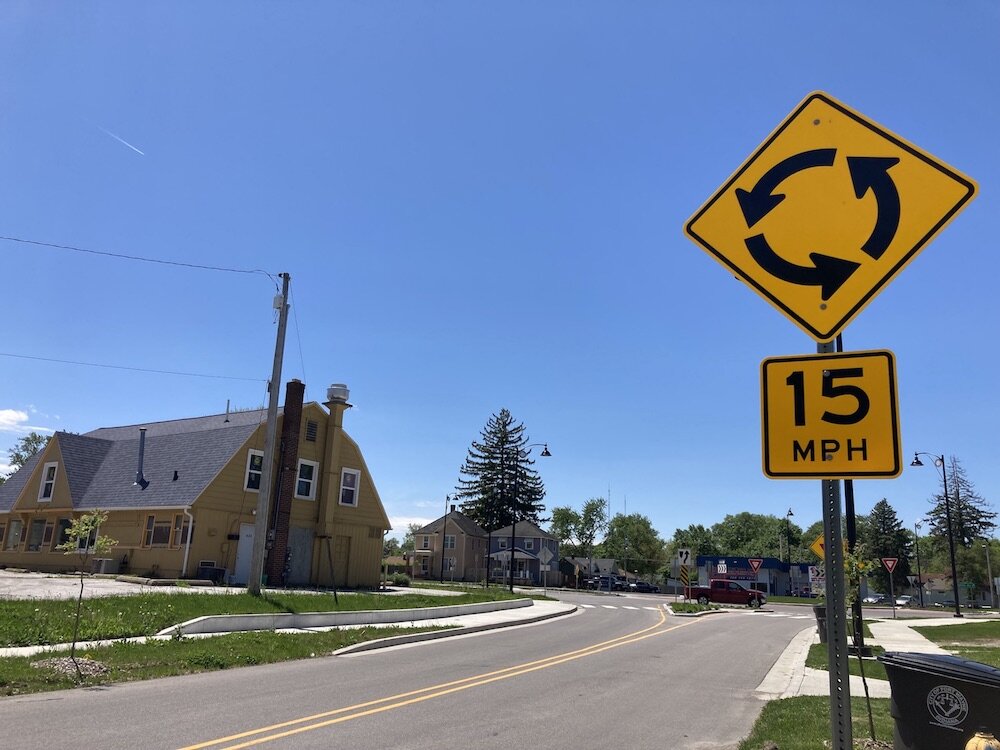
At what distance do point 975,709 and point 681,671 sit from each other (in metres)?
11.2

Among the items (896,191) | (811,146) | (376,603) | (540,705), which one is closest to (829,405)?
(896,191)

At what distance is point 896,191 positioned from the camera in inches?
122

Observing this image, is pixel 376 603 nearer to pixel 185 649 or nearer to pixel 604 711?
pixel 185 649

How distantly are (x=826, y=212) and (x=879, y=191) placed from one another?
0.73 feet

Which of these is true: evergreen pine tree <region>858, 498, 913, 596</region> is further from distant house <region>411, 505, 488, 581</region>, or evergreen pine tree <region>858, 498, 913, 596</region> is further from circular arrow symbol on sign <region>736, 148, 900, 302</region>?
circular arrow symbol on sign <region>736, 148, 900, 302</region>

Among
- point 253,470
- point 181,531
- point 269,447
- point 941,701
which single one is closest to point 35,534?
point 181,531

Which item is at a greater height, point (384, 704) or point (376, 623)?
point (384, 704)

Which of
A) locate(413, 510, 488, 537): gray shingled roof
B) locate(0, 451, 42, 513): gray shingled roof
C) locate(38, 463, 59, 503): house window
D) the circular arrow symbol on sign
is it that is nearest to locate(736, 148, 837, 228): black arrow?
the circular arrow symbol on sign

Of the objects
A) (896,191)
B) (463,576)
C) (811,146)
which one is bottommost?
(463,576)

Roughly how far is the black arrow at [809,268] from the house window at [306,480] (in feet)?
110

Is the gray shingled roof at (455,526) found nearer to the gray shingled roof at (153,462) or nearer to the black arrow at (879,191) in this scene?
the gray shingled roof at (153,462)

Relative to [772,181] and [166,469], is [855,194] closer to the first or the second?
[772,181]

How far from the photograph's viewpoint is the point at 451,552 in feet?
248

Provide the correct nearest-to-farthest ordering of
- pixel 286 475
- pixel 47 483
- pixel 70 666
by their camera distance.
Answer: pixel 70 666 → pixel 286 475 → pixel 47 483
